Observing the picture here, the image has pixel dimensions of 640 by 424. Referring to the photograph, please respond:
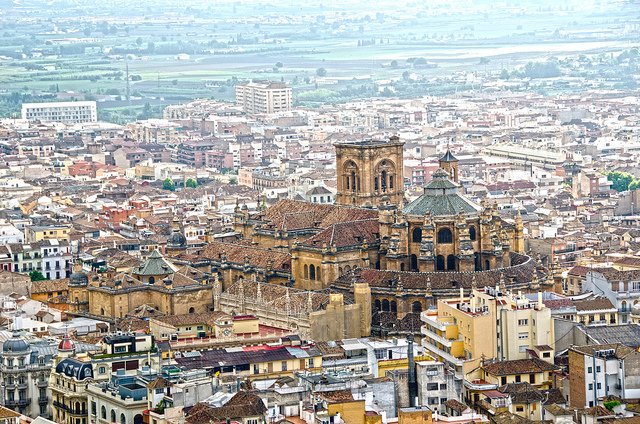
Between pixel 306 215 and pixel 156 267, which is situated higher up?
pixel 306 215

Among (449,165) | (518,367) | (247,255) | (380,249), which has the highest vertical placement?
(449,165)

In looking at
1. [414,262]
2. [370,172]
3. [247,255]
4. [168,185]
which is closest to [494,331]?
[414,262]

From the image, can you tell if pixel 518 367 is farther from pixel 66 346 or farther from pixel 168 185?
pixel 168 185

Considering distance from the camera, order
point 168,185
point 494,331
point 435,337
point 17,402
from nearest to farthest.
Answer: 1. point 17,402
2. point 494,331
3. point 435,337
4. point 168,185

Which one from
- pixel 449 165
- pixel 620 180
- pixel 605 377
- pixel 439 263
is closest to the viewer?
pixel 605 377

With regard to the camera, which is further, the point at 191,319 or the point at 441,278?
the point at 441,278

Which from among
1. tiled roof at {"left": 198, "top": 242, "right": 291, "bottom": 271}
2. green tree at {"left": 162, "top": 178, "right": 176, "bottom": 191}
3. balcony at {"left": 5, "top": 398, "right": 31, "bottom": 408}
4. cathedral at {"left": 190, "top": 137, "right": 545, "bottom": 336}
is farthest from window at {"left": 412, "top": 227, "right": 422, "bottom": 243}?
green tree at {"left": 162, "top": 178, "right": 176, "bottom": 191}

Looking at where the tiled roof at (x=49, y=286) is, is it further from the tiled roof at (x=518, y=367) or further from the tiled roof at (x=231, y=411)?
the tiled roof at (x=231, y=411)

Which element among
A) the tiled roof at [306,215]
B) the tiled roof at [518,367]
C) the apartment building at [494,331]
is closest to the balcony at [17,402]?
the apartment building at [494,331]
